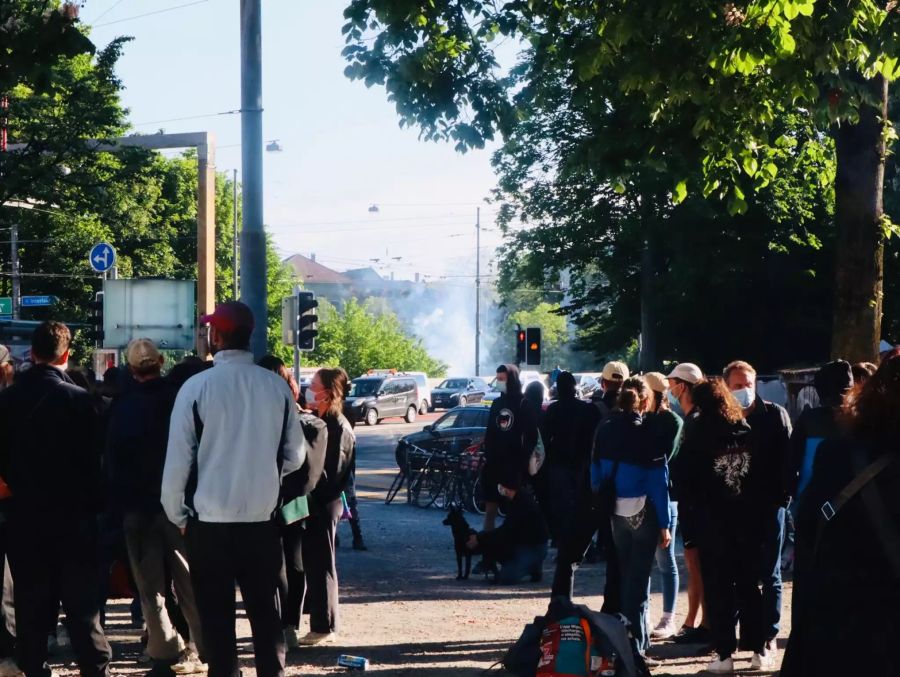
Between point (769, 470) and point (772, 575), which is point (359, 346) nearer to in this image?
point (772, 575)

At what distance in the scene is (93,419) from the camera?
6914mm

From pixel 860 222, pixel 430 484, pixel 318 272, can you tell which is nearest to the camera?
pixel 860 222

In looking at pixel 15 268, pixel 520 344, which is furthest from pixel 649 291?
pixel 15 268

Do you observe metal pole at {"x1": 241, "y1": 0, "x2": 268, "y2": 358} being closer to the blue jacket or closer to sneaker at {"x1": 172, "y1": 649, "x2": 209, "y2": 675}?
sneaker at {"x1": 172, "y1": 649, "x2": 209, "y2": 675}

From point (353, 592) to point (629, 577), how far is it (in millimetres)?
4040

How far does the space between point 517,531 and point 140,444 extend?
5.58 metres

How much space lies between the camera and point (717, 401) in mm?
7922

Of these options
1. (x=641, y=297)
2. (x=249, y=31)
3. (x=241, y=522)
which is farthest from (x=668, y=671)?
(x=641, y=297)

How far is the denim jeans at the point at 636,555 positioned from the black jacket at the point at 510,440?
443cm

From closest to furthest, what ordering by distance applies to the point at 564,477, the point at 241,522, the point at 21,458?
1. the point at 241,522
2. the point at 21,458
3. the point at 564,477

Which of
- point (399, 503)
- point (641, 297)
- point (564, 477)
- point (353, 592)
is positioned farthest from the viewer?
point (641, 297)

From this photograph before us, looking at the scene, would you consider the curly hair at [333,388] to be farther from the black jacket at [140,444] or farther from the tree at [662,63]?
the tree at [662,63]

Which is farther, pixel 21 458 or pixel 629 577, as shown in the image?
pixel 629 577

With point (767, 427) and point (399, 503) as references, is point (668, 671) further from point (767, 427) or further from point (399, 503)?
point (399, 503)
